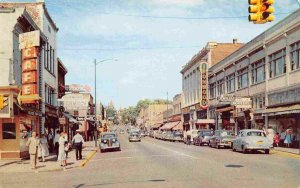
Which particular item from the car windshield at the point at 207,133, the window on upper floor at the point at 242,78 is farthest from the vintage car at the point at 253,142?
the window on upper floor at the point at 242,78

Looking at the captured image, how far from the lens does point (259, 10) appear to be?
1388cm

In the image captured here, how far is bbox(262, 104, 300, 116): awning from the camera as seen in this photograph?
32897mm

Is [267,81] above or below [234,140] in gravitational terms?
above

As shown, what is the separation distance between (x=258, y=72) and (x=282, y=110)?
996 centimetres

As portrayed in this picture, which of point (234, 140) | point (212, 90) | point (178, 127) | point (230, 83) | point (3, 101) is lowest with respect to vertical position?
point (234, 140)

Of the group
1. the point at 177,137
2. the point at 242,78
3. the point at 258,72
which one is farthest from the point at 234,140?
the point at 177,137

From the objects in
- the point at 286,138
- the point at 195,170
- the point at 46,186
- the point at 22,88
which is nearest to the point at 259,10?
the point at 195,170

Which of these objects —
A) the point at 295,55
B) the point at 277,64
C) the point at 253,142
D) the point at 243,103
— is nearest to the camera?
the point at 253,142

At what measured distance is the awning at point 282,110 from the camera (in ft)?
108

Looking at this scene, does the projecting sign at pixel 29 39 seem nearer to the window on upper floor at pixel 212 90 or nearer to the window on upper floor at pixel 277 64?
the window on upper floor at pixel 277 64

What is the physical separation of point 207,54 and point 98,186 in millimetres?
56727

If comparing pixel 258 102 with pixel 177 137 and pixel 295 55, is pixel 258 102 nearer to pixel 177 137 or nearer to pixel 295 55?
pixel 295 55

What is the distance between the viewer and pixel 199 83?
7388 cm

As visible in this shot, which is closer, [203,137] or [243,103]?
[203,137]
